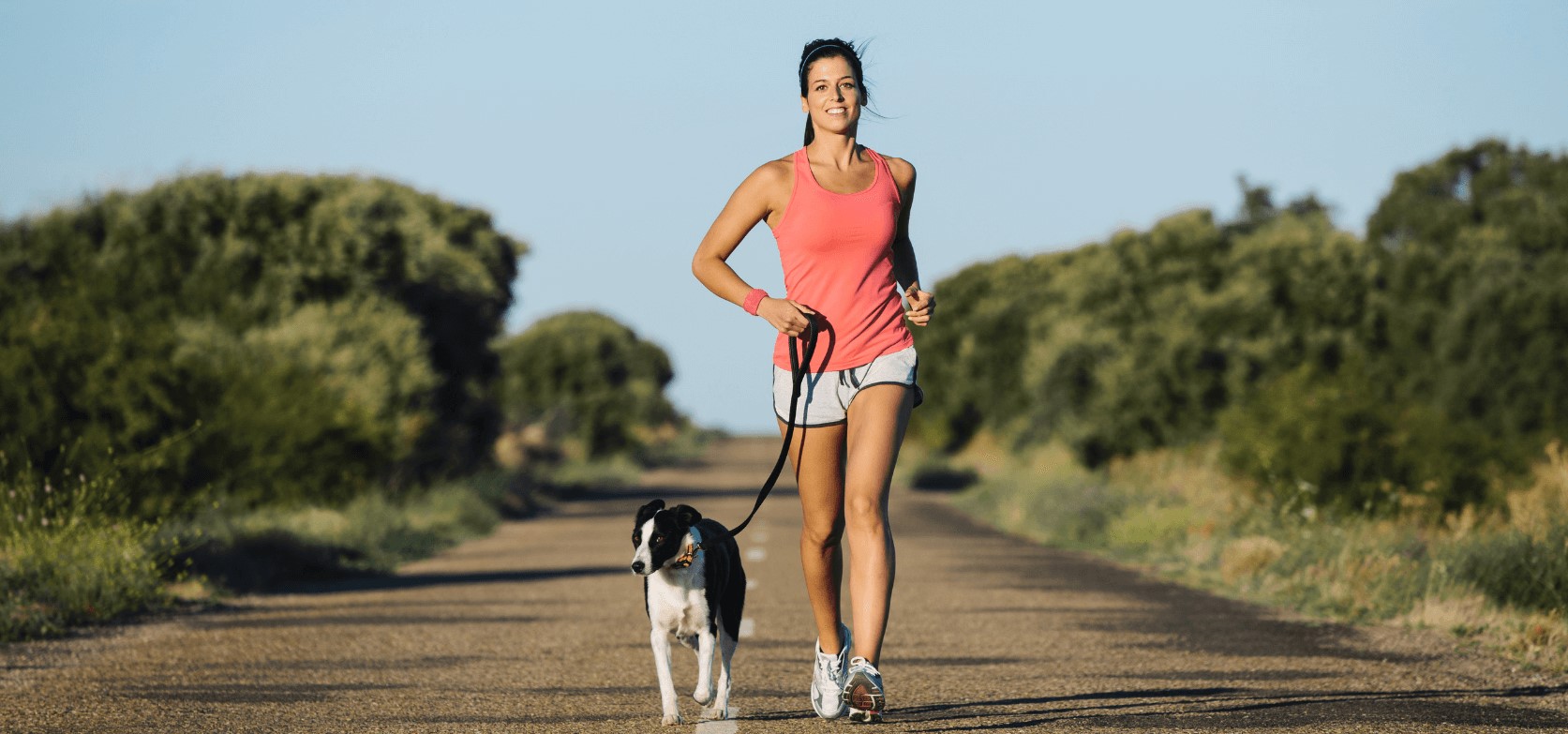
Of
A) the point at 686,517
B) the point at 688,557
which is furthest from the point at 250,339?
the point at 688,557

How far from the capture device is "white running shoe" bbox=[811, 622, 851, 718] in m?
6.62

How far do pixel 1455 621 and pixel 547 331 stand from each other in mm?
81447

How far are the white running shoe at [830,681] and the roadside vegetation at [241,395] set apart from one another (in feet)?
19.4

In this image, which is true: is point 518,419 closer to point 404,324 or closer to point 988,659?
point 404,324

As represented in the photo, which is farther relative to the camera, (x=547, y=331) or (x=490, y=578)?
(x=547, y=331)

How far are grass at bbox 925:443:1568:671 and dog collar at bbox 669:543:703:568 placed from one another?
4653mm

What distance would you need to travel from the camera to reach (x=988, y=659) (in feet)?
31.8

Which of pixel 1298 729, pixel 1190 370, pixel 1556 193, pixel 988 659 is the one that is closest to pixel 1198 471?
pixel 1190 370

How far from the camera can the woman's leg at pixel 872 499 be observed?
6551 mm

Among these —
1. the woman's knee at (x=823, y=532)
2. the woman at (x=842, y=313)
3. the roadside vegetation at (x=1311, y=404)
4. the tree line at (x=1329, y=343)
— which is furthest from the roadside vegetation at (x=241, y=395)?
the tree line at (x=1329, y=343)

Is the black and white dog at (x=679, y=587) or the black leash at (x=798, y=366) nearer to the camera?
the black leash at (x=798, y=366)

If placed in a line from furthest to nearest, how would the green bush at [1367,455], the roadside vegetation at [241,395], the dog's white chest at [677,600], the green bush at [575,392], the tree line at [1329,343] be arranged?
the green bush at [575,392] → the tree line at [1329,343] → the green bush at [1367,455] → the roadside vegetation at [241,395] → the dog's white chest at [677,600]

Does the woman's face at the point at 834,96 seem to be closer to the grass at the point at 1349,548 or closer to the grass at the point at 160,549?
the grass at the point at 1349,548

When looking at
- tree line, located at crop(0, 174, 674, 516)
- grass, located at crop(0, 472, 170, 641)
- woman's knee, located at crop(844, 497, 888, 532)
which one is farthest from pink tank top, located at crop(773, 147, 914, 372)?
tree line, located at crop(0, 174, 674, 516)
